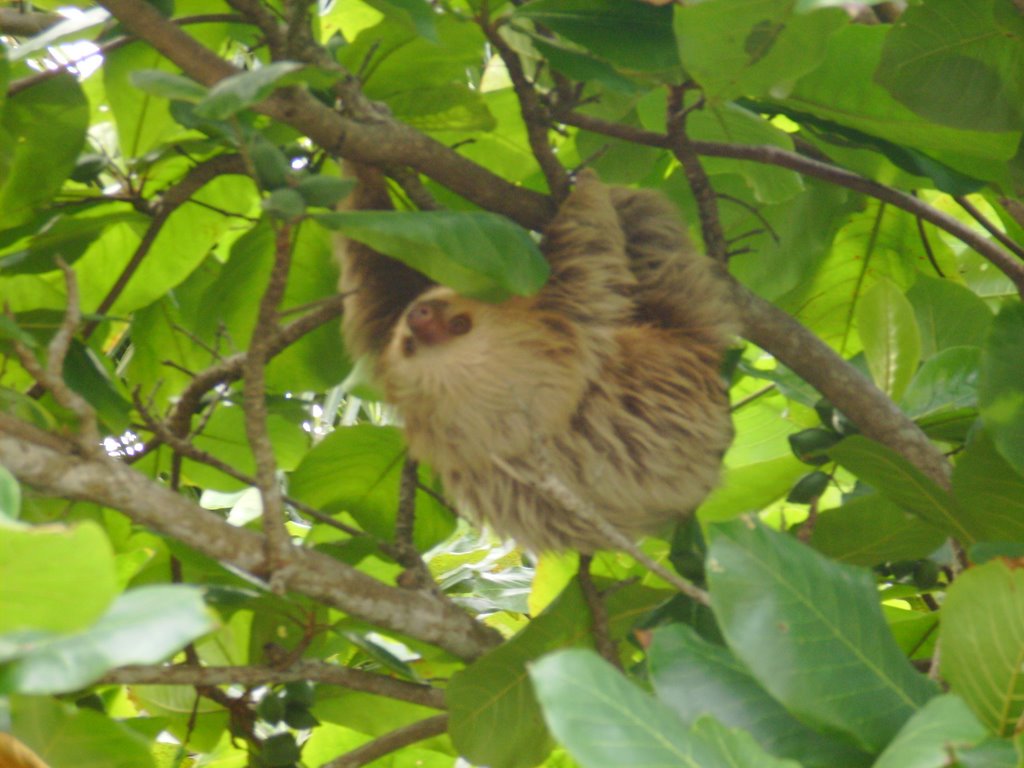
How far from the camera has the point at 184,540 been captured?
5.18 feet

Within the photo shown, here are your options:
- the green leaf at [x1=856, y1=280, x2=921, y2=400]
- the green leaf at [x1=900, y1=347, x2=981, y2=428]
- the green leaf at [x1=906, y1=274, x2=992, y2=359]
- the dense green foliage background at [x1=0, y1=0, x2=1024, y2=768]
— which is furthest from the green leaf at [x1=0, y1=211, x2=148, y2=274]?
the green leaf at [x1=906, y1=274, x2=992, y2=359]

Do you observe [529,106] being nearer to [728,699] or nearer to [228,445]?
[228,445]

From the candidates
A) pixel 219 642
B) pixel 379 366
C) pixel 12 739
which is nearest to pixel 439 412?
pixel 379 366

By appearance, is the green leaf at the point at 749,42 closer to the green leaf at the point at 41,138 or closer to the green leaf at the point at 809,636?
the green leaf at the point at 809,636

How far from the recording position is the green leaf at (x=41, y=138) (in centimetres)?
205

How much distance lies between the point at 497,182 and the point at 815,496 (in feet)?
2.78

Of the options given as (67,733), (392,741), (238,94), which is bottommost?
(392,741)

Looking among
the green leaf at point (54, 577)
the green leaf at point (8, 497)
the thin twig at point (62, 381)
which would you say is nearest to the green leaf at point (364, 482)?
the thin twig at point (62, 381)

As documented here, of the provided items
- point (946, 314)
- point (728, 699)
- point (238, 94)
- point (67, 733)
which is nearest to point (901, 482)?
point (728, 699)

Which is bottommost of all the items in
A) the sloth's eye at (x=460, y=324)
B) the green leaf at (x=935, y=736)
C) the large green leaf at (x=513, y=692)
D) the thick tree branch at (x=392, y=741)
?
the thick tree branch at (x=392, y=741)

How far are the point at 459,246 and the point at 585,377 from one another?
2.44 feet

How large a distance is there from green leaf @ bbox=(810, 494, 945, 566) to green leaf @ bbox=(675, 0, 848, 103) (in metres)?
0.81

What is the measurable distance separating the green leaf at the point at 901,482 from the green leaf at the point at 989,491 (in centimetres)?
2

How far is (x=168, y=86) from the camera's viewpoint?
1.51m
